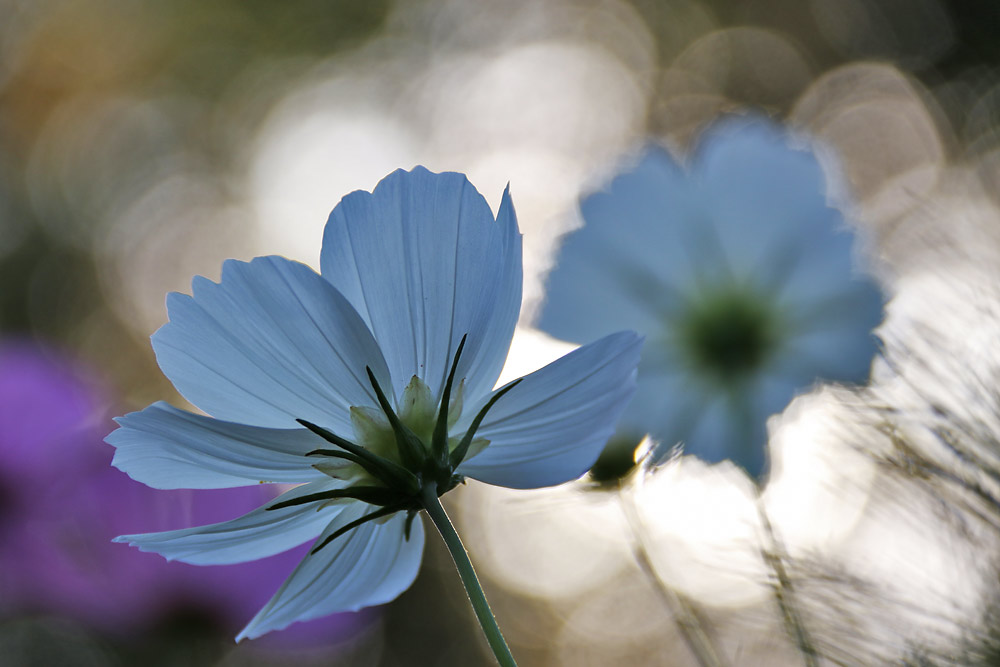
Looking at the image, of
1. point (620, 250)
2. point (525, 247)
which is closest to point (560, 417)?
point (620, 250)

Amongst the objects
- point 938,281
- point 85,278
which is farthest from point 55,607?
point 85,278

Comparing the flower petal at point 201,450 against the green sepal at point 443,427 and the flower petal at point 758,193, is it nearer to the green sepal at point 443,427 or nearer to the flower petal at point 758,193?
the green sepal at point 443,427

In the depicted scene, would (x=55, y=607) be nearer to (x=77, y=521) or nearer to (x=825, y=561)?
(x=77, y=521)

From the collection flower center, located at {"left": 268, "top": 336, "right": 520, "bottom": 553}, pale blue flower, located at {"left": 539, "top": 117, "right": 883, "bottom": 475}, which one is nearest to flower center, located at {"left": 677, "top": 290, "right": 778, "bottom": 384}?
pale blue flower, located at {"left": 539, "top": 117, "right": 883, "bottom": 475}

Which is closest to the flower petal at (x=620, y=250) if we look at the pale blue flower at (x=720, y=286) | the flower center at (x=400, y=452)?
the pale blue flower at (x=720, y=286)

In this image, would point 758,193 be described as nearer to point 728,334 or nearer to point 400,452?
point 728,334
